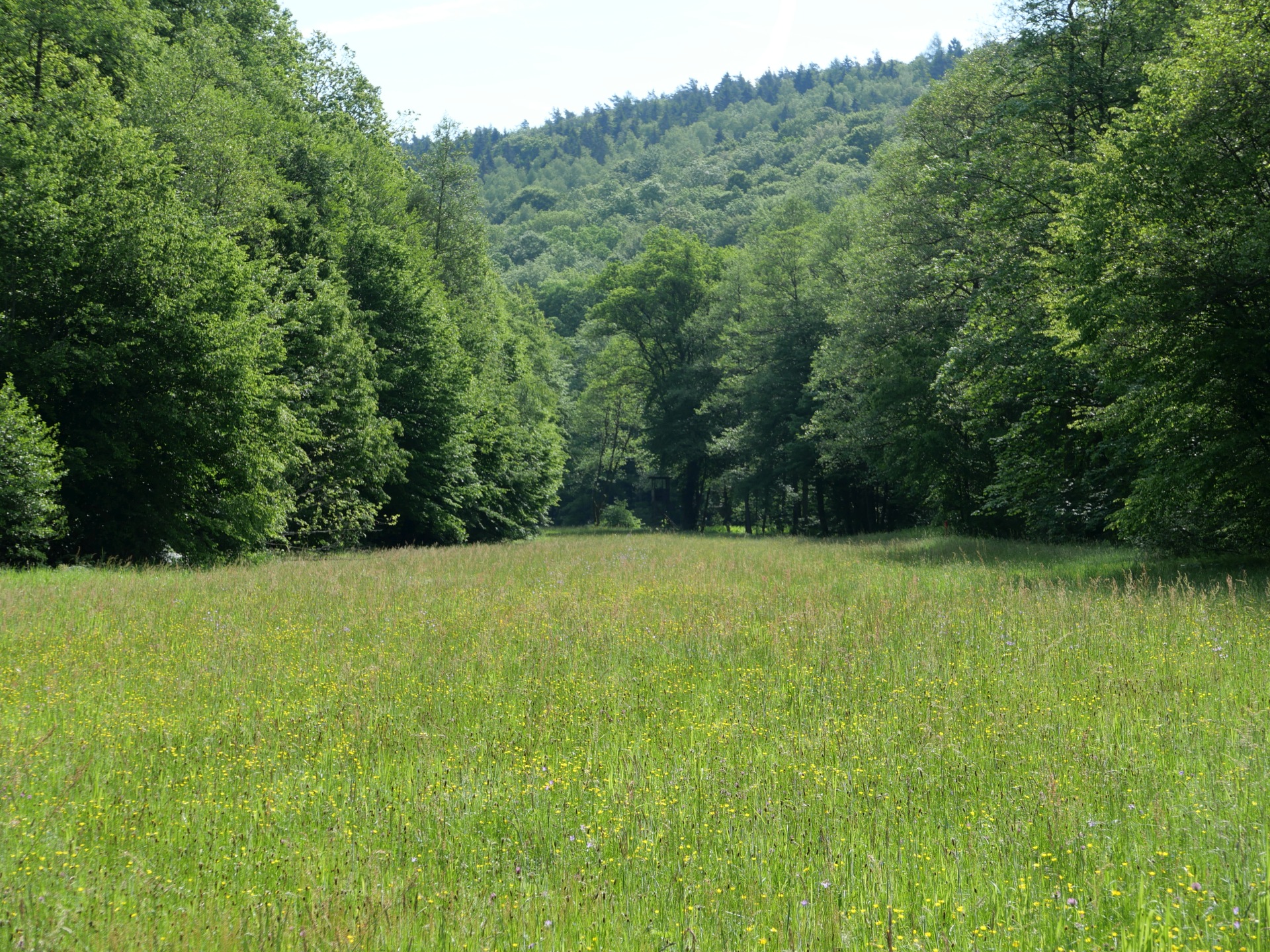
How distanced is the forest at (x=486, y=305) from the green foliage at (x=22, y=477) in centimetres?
6

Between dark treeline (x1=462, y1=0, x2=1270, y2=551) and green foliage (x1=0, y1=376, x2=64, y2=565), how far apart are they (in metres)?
21.4

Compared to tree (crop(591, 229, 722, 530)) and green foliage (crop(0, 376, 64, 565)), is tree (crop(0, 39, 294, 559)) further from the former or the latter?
tree (crop(591, 229, 722, 530))

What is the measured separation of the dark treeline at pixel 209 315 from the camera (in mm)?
20516

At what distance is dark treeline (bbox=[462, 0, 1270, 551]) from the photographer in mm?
15000

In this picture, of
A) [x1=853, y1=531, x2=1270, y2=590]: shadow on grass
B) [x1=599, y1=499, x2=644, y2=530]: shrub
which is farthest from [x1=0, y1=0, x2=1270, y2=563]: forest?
[x1=599, y1=499, x2=644, y2=530]: shrub

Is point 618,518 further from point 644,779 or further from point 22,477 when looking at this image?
point 644,779

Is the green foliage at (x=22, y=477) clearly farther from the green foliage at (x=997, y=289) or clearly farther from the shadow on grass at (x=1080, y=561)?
the green foliage at (x=997, y=289)

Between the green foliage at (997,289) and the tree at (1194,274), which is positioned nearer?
the tree at (1194,274)

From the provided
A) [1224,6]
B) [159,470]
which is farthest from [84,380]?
[1224,6]

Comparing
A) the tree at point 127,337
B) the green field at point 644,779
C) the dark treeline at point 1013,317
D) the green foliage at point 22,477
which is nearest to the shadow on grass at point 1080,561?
the dark treeline at point 1013,317

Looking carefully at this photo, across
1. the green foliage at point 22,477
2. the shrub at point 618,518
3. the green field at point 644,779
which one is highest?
the green foliage at point 22,477

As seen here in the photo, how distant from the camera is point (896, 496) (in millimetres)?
42656

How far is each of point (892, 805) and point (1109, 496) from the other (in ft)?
72.4

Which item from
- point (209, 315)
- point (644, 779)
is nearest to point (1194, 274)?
point (644, 779)
